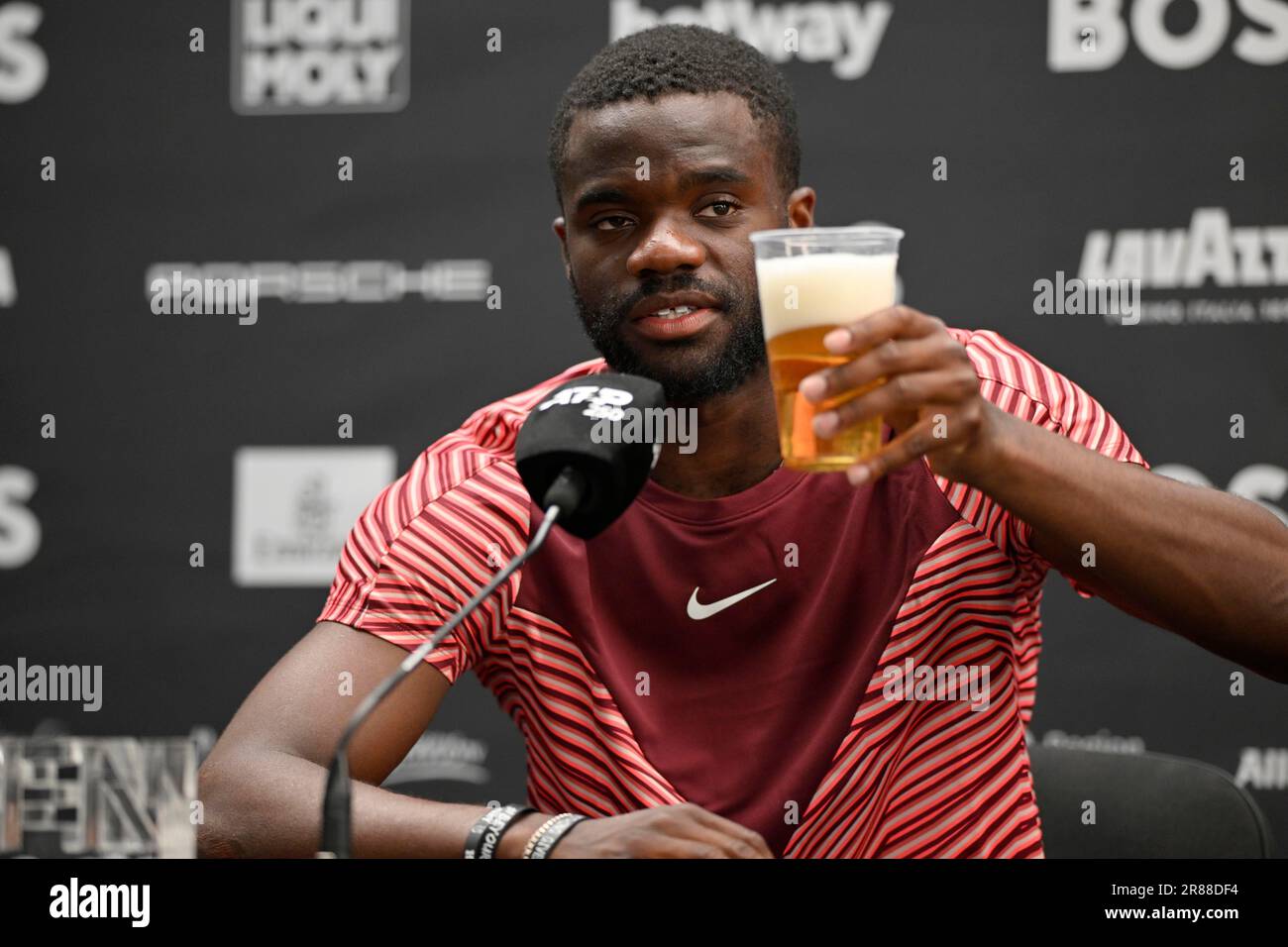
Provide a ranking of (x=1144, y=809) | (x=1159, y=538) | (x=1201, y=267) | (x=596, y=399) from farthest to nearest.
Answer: (x=1201, y=267)
(x=1144, y=809)
(x=1159, y=538)
(x=596, y=399)

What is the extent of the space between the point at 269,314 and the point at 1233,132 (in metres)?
1.65

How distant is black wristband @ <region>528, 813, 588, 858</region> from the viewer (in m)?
0.99

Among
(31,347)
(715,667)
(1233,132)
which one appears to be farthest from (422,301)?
(1233,132)

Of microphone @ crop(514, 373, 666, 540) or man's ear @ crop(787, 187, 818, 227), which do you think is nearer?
microphone @ crop(514, 373, 666, 540)

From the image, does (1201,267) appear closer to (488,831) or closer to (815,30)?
(815,30)

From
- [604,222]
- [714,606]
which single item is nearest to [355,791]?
[714,606]

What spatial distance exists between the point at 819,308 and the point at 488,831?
0.46 m

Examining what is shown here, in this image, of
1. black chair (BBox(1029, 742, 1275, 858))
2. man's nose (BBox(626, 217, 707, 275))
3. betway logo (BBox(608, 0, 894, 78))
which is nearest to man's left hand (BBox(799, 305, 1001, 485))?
man's nose (BBox(626, 217, 707, 275))

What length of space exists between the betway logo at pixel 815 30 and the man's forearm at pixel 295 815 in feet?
4.96

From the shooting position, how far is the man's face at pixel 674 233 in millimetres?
1477

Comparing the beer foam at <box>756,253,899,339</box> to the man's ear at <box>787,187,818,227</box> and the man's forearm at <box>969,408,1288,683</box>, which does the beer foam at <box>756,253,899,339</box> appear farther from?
the man's ear at <box>787,187,818,227</box>

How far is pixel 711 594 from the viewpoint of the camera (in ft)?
4.87

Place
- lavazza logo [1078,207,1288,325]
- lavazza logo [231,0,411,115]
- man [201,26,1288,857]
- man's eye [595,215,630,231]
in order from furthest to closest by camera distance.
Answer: lavazza logo [231,0,411,115] < lavazza logo [1078,207,1288,325] < man's eye [595,215,630,231] < man [201,26,1288,857]

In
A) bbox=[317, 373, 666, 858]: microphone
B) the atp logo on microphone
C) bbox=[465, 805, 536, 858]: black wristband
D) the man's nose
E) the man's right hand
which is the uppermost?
the man's nose
